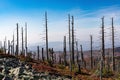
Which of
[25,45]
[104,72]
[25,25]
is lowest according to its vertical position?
[104,72]

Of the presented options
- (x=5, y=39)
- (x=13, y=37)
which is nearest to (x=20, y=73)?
(x=13, y=37)

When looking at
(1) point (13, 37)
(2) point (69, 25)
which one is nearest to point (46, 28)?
(2) point (69, 25)

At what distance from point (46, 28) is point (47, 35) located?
5.25ft

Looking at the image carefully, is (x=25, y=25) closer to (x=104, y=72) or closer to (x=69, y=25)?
(x=69, y=25)

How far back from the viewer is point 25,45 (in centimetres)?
7888

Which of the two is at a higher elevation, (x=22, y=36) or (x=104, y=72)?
(x=22, y=36)

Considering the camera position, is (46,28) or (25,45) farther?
(25,45)

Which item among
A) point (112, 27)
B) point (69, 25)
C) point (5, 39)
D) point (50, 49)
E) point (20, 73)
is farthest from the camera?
point (5, 39)

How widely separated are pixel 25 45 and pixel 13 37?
291 inches

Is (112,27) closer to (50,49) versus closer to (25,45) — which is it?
(50,49)

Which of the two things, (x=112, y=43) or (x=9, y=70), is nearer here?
(x=9, y=70)

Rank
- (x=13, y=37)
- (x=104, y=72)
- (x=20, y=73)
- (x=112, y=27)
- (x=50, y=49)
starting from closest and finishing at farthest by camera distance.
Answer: (x=20, y=73) → (x=104, y=72) → (x=112, y=27) → (x=50, y=49) → (x=13, y=37)

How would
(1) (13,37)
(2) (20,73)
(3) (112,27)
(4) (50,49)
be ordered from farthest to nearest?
(1) (13,37) → (4) (50,49) → (3) (112,27) → (2) (20,73)

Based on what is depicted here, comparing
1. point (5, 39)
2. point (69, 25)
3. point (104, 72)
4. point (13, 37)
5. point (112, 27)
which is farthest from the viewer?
point (5, 39)
